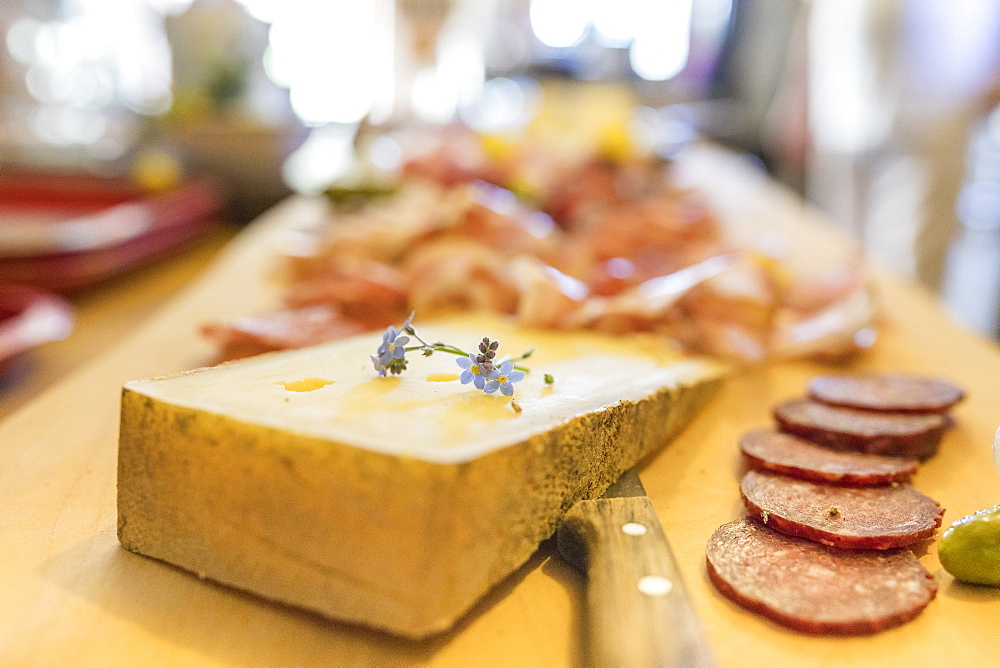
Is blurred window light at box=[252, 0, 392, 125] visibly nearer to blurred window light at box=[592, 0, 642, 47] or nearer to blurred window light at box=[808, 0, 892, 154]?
blurred window light at box=[592, 0, 642, 47]

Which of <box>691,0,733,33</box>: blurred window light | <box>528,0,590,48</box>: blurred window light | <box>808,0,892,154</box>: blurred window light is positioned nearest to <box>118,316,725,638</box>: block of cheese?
<box>808,0,892,154</box>: blurred window light

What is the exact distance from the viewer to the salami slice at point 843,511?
0.79 m

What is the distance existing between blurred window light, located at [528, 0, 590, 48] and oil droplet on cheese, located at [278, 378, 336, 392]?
21.7 ft

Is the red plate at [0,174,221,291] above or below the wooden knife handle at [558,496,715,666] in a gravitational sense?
below

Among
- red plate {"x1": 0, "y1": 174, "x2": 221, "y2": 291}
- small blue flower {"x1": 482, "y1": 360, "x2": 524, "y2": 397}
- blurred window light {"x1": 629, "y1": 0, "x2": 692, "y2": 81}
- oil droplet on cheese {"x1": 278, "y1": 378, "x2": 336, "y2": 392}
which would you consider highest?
blurred window light {"x1": 629, "y1": 0, "x2": 692, "y2": 81}

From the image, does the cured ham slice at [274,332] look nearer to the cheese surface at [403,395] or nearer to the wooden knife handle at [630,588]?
the cheese surface at [403,395]

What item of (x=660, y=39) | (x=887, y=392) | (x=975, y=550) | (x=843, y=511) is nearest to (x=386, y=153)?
(x=887, y=392)

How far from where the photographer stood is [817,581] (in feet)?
2.44

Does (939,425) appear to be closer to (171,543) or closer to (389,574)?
(389,574)

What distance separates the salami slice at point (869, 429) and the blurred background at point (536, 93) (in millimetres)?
1358

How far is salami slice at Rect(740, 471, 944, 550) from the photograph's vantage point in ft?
2.60

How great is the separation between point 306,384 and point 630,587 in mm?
406

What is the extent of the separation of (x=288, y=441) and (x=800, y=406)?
782mm

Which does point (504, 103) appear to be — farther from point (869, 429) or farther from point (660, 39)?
point (869, 429)
